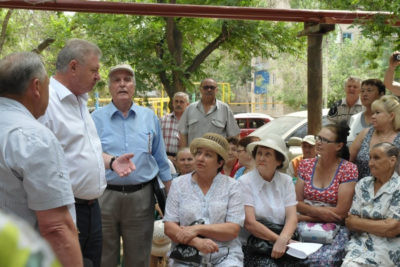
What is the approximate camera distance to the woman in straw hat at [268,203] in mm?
4043

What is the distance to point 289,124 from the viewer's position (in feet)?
34.7

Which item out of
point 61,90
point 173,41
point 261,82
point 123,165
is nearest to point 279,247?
point 123,165

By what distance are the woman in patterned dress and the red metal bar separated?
5.33ft

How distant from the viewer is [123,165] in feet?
11.1

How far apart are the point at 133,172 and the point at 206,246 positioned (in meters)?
0.83

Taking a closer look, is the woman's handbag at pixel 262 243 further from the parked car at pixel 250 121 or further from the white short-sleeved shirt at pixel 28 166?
the parked car at pixel 250 121

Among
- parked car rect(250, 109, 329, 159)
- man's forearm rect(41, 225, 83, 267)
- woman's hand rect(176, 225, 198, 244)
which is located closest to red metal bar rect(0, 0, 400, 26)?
woman's hand rect(176, 225, 198, 244)

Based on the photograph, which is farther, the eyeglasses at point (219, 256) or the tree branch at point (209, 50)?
the tree branch at point (209, 50)

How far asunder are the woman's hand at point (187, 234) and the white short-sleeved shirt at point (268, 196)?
644 millimetres

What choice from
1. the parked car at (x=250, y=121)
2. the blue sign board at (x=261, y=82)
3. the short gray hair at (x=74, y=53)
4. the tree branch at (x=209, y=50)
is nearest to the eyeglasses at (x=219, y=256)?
the short gray hair at (x=74, y=53)

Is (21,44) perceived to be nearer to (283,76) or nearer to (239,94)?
(283,76)

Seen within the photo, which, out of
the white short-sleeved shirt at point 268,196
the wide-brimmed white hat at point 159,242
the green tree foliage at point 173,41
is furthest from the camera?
the green tree foliage at point 173,41

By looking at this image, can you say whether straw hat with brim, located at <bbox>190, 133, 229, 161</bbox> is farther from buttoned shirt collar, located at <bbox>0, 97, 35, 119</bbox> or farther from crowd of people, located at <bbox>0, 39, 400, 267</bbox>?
buttoned shirt collar, located at <bbox>0, 97, 35, 119</bbox>

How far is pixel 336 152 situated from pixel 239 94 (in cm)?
5353
